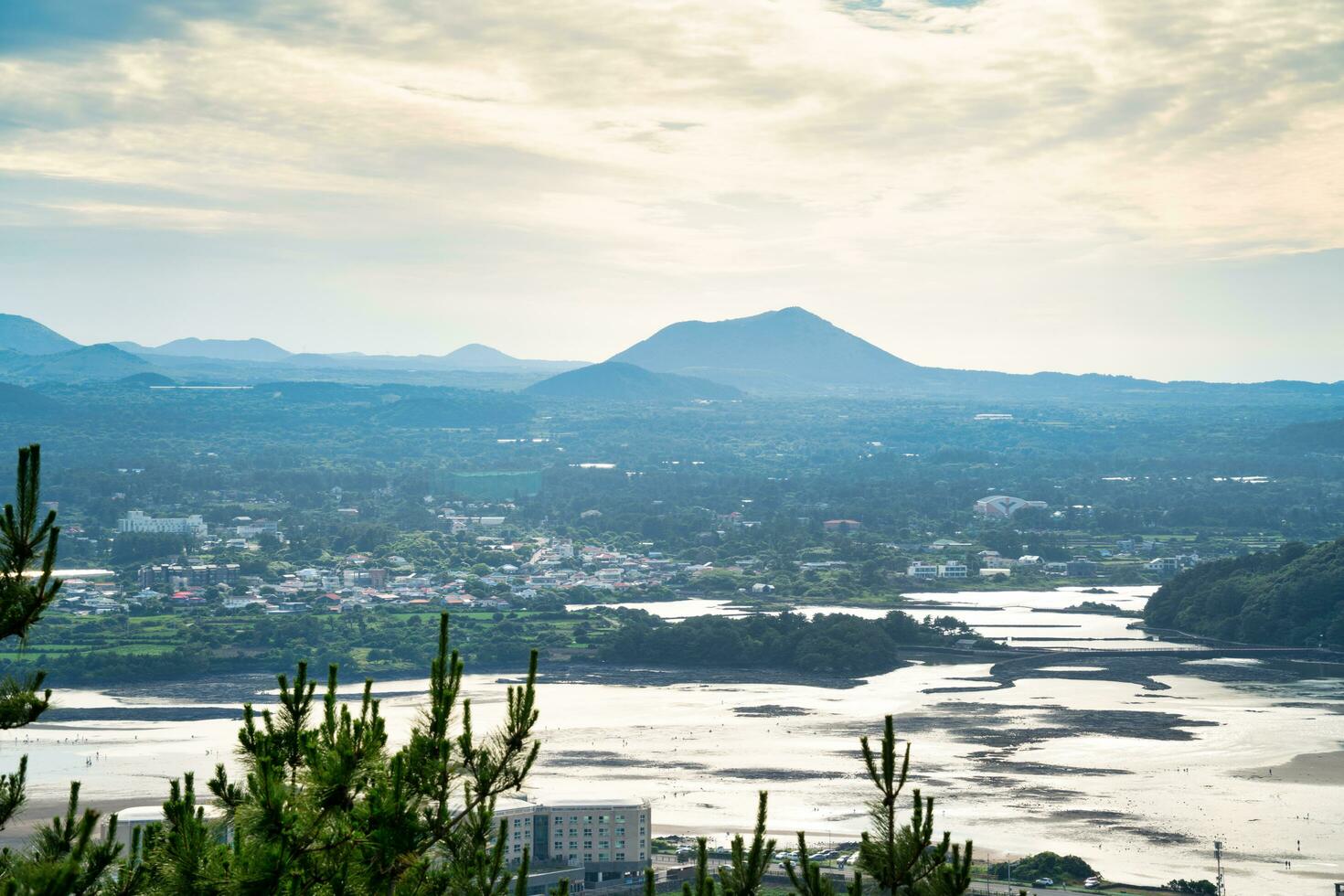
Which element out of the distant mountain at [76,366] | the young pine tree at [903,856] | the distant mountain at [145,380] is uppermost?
the distant mountain at [76,366]

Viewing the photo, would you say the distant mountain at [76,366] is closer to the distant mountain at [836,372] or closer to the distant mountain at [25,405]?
the distant mountain at [25,405]

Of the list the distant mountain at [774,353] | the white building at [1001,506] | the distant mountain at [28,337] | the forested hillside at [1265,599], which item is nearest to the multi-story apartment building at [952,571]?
the forested hillside at [1265,599]

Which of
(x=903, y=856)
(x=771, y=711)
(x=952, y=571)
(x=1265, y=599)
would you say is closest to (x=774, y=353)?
(x=952, y=571)

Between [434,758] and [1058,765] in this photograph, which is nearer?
[434,758]

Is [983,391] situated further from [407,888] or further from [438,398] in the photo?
[407,888]

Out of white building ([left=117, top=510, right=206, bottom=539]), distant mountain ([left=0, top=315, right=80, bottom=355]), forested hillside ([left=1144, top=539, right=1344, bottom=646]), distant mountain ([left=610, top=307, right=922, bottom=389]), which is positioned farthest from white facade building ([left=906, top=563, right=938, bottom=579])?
distant mountain ([left=0, top=315, right=80, bottom=355])

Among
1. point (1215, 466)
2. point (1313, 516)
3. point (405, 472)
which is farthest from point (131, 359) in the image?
point (1313, 516)

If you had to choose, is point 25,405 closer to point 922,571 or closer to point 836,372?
point 922,571
